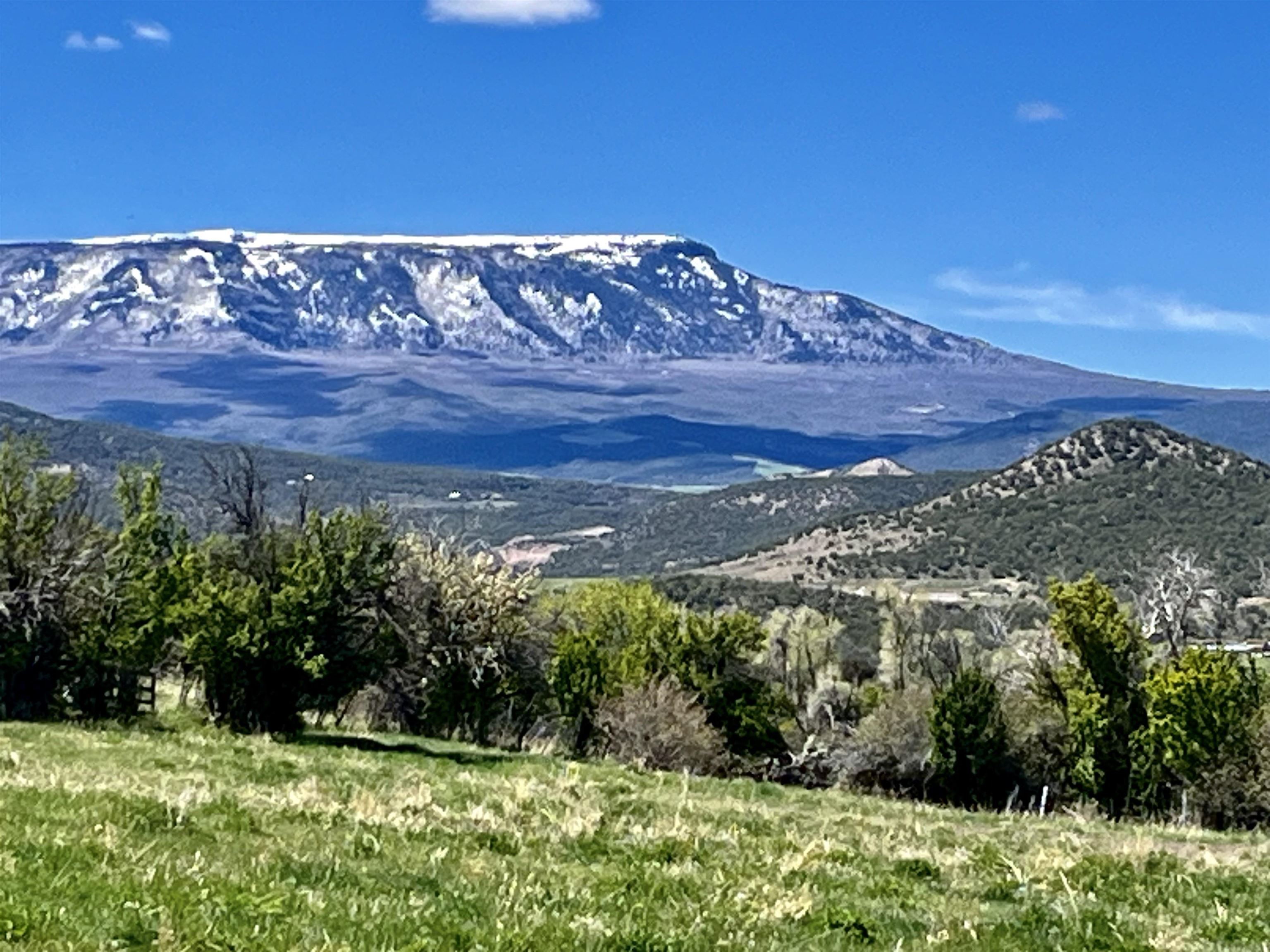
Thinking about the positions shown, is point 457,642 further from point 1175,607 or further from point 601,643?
point 1175,607

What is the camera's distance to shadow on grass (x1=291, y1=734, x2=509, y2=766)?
4059 cm

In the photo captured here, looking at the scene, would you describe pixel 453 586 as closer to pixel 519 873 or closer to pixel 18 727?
pixel 18 727

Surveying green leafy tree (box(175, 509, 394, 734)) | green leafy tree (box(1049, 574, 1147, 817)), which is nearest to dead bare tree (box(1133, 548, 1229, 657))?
green leafy tree (box(1049, 574, 1147, 817))

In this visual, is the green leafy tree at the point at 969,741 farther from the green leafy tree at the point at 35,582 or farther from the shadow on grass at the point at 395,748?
the green leafy tree at the point at 35,582

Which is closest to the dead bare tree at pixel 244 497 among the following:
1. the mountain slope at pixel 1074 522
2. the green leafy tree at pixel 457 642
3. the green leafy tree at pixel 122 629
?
the green leafy tree at pixel 122 629

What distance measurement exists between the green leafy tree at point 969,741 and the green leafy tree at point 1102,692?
9.23 ft

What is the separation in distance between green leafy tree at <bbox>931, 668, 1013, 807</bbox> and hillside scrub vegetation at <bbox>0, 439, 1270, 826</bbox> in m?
0.09

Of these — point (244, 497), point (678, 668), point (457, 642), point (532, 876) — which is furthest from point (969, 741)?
point (532, 876)

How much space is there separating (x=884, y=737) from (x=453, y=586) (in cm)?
1591

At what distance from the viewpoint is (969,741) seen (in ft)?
169

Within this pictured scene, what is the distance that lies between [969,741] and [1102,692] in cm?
468

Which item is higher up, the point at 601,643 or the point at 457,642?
the point at 457,642

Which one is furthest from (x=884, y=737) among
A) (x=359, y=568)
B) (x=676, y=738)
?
(x=359, y=568)

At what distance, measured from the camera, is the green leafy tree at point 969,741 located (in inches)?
2014
